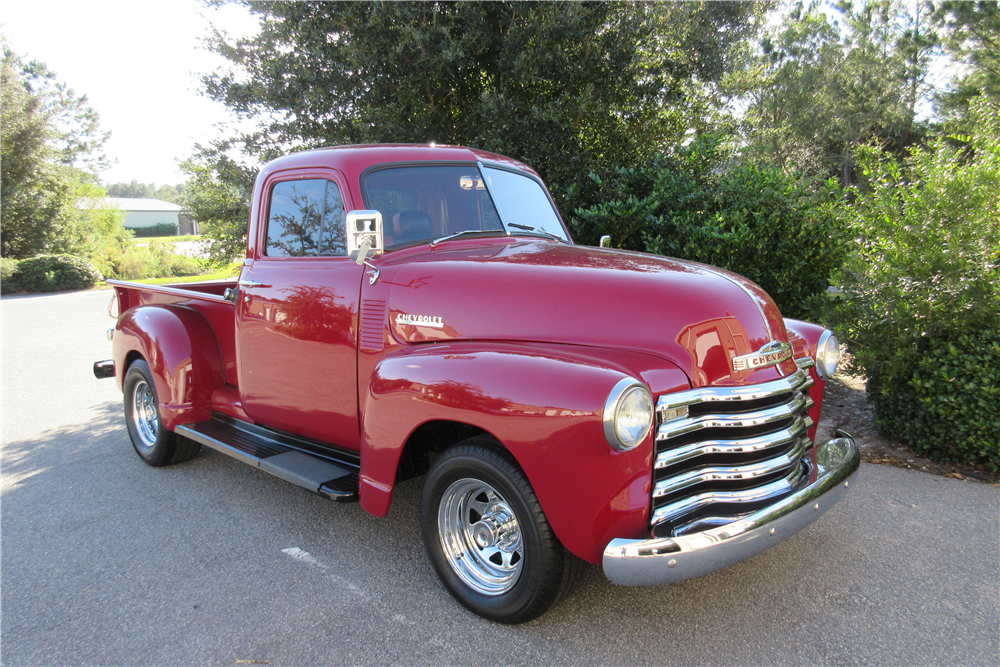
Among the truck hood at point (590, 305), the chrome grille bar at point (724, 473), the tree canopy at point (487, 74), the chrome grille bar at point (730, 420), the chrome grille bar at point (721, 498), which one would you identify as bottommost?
the chrome grille bar at point (721, 498)

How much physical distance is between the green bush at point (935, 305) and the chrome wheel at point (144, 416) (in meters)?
5.26

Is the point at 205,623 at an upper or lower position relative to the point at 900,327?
lower

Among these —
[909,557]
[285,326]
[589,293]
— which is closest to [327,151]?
[285,326]

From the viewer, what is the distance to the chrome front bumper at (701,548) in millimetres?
2240

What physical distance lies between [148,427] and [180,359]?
943 mm

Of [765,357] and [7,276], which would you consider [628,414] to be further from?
[7,276]

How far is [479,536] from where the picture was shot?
113 inches

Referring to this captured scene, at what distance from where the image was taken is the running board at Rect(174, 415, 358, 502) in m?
3.26

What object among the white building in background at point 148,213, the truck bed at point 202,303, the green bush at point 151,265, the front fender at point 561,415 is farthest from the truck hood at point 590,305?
the white building in background at point 148,213

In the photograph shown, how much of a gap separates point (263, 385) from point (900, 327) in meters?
4.27

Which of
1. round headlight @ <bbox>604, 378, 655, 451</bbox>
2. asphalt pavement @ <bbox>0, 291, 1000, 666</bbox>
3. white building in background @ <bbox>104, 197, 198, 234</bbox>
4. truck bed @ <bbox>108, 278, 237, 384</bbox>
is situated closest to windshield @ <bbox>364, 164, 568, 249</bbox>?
truck bed @ <bbox>108, 278, 237, 384</bbox>

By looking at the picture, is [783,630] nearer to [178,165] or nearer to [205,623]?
[205,623]

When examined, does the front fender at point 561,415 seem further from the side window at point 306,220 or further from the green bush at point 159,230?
the green bush at point 159,230

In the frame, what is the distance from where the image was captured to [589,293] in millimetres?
2789
